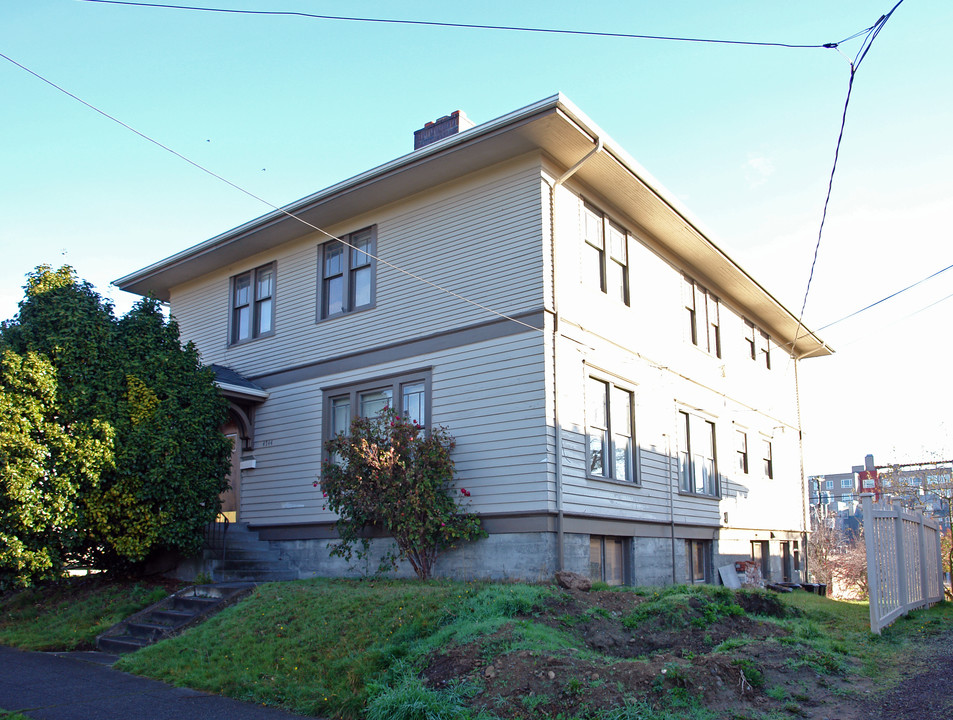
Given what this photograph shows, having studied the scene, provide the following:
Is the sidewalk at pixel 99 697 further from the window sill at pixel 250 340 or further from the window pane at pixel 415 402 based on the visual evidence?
the window sill at pixel 250 340

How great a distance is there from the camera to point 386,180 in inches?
555

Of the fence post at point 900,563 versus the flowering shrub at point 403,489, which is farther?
the flowering shrub at point 403,489

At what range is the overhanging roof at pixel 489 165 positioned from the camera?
12492 mm

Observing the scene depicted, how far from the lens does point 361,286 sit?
603 inches

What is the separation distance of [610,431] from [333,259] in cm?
621

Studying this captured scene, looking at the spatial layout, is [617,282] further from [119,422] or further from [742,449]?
[119,422]

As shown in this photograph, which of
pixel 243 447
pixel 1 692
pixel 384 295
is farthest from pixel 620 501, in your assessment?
pixel 1 692

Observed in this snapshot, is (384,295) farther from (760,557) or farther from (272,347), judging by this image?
(760,557)

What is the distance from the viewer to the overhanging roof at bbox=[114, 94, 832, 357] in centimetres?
1249

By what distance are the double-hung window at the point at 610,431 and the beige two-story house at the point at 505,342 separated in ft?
0.14

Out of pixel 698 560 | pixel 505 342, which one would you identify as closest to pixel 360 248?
pixel 505 342

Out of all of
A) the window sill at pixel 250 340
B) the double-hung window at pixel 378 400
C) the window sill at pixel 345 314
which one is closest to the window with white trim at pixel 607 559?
the double-hung window at pixel 378 400

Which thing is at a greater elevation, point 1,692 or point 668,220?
point 668,220

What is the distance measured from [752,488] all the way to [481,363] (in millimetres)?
10386
